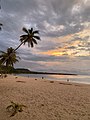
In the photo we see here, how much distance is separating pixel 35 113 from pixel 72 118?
2146 millimetres

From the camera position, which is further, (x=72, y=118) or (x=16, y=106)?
(x=16, y=106)

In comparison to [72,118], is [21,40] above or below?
above

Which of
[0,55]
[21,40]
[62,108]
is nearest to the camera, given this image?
[62,108]

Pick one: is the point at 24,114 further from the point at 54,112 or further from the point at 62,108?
the point at 62,108

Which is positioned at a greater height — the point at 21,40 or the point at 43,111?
the point at 21,40

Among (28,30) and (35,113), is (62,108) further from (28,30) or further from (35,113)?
(28,30)

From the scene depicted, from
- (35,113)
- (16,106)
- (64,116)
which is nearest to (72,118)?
(64,116)

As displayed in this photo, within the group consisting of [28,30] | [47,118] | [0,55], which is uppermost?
[28,30]

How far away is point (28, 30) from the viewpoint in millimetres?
30859

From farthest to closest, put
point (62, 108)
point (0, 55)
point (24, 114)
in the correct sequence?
point (0, 55) → point (62, 108) → point (24, 114)

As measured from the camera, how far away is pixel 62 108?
11891 mm

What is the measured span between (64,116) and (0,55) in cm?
2959

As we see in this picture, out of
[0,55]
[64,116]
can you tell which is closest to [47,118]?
[64,116]

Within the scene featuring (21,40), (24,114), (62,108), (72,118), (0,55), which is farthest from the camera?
(0,55)
